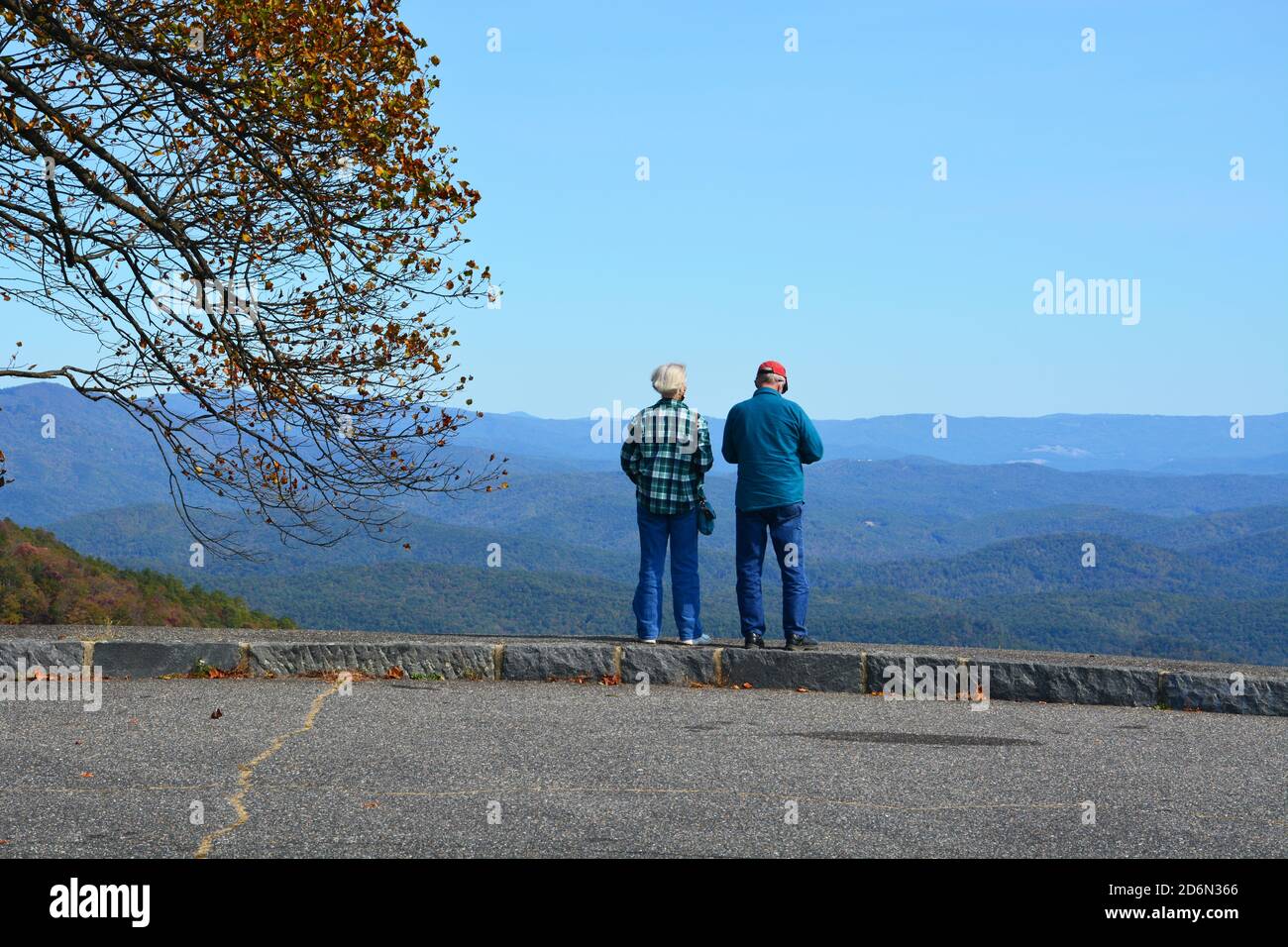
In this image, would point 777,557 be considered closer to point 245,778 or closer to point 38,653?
point 245,778

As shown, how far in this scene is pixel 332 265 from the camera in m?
12.5

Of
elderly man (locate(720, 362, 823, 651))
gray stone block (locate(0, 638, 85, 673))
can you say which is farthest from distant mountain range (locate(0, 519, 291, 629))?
elderly man (locate(720, 362, 823, 651))

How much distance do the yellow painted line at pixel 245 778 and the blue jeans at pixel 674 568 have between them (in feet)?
8.06

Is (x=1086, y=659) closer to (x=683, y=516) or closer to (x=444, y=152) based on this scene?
(x=683, y=516)

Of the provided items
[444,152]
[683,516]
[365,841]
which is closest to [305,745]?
[365,841]

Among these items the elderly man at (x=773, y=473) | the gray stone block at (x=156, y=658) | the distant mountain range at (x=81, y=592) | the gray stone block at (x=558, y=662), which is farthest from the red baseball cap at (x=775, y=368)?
the distant mountain range at (x=81, y=592)

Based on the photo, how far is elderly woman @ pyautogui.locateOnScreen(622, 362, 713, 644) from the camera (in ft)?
32.3

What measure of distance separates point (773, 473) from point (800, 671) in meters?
1.49

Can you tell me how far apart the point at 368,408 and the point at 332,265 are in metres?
1.40

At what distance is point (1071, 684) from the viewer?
9.65 m

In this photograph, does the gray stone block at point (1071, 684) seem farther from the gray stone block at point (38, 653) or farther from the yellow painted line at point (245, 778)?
the gray stone block at point (38, 653)

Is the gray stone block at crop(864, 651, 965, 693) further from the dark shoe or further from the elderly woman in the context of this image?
the elderly woman

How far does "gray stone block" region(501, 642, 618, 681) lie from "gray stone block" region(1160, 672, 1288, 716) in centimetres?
402

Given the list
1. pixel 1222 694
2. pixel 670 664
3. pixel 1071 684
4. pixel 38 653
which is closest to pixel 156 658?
pixel 38 653
